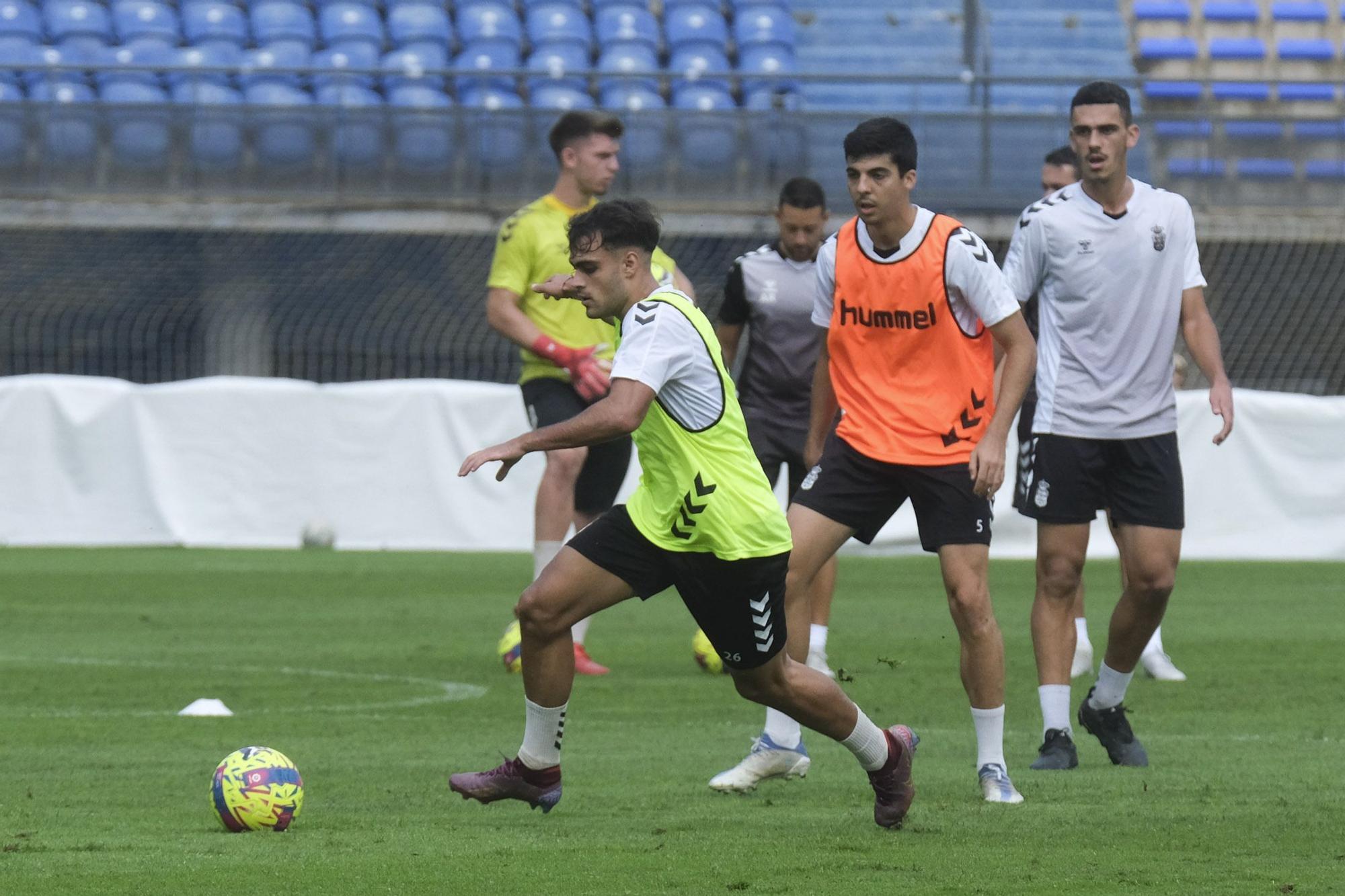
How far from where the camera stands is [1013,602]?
13109 mm

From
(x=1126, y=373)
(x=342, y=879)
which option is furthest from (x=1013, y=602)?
(x=342, y=879)

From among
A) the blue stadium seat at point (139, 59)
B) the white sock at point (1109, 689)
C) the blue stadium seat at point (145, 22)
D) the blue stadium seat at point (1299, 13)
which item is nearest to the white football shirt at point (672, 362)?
the white sock at point (1109, 689)

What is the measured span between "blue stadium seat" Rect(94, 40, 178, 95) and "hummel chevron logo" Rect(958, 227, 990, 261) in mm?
17307

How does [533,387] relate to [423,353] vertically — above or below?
above

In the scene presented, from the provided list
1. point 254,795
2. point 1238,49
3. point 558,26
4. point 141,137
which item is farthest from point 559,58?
point 254,795

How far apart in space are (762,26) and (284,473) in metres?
9.48

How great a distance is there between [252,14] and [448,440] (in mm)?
8602

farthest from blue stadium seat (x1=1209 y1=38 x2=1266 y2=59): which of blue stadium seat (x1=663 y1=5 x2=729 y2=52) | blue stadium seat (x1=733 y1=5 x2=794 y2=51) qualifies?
blue stadium seat (x1=663 y1=5 x2=729 y2=52)

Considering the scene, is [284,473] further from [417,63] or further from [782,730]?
[782,730]

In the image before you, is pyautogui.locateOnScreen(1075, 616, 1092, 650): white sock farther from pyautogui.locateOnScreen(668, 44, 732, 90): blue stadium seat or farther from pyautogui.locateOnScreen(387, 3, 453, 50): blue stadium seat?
pyautogui.locateOnScreen(387, 3, 453, 50): blue stadium seat

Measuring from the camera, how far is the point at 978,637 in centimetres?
609

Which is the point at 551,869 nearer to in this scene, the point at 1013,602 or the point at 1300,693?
the point at 1300,693

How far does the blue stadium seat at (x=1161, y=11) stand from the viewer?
25.6 m

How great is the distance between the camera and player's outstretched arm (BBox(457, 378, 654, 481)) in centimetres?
498
